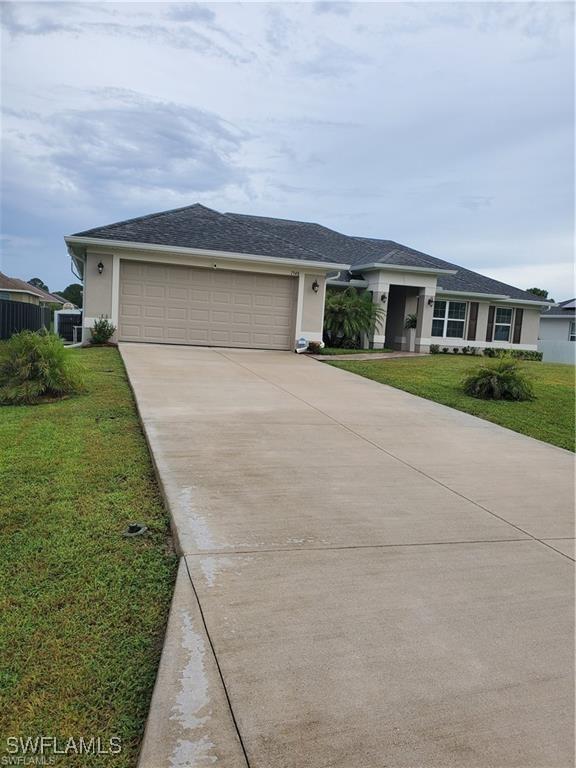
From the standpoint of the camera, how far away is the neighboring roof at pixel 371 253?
21.1 m

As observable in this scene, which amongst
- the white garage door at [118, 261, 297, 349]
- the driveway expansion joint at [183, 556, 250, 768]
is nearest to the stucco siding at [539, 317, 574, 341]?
the white garage door at [118, 261, 297, 349]

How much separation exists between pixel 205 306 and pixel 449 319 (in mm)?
10556

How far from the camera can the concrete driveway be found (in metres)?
2.18

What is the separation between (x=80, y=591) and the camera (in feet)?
10.2

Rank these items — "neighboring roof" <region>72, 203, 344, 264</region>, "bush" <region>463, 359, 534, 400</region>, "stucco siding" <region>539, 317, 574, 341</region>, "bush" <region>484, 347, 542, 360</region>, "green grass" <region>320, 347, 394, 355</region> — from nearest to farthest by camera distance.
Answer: "bush" <region>463, 359, 534, 400</region>
"neighboring roof" <region>72, 203, 344, 264</region>
"green grass" <region>320, 347, 394, 355</region>
"bush" <region>484, 347, 542, 360</region>
"stucco siding" <region>539, 317, 574, 341</region>

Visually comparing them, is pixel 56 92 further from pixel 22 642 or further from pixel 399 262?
pixel 22 642

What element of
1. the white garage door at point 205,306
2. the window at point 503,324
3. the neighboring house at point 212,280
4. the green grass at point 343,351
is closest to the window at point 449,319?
the neighboring house at point 212,280

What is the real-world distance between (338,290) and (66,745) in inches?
800

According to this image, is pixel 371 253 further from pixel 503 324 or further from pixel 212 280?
pixel 212 280

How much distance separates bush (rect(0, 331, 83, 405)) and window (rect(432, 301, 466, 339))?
53.5ft

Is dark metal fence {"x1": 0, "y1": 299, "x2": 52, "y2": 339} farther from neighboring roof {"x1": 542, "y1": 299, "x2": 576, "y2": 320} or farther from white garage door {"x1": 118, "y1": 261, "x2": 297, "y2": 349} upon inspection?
neighboring roof {"x1": 542, "y1": 299, "x2": 576, "y2": 320}

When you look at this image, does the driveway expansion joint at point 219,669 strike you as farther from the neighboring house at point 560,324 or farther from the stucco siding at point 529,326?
the neighboring house at point 560,324

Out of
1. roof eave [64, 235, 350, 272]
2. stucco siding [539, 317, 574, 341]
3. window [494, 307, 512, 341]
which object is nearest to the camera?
roof eave [64, 235, 350, 272]

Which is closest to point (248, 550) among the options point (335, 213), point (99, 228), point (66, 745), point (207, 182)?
point (66, 745)
